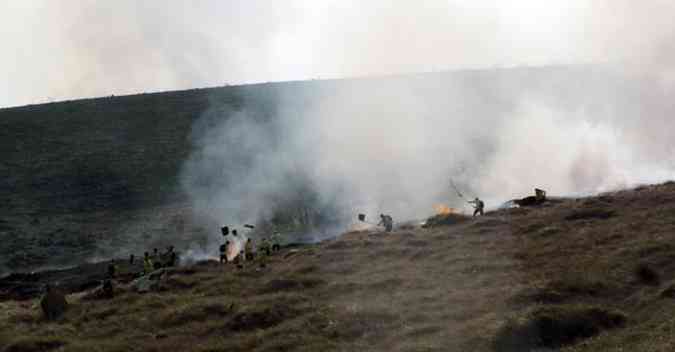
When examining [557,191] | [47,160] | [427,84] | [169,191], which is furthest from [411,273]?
[427,84]

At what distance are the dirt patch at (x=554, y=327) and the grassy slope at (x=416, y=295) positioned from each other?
0.29 metres

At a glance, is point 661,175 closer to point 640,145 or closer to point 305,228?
point 640,145

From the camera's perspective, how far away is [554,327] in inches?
765

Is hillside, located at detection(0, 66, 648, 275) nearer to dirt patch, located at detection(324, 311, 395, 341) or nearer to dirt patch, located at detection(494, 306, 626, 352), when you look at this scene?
dirt patch, located at detection(324, 311, 395, 341)

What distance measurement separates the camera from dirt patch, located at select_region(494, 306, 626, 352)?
18844mm

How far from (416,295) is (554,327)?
5.87 meters

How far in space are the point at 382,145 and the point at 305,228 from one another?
52.3ft

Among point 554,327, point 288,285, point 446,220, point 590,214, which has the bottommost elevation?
point 554,327

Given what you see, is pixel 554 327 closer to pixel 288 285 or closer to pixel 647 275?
pixel 647 275

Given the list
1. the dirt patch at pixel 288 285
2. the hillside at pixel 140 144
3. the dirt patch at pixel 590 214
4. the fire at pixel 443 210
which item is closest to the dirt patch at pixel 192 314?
the dirt patch at pixel 288 285

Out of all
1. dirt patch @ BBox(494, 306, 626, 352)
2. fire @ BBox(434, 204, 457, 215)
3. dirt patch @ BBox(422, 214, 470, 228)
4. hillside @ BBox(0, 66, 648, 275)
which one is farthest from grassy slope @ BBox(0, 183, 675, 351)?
hillside @ BBox(0, 66, 648, 275)

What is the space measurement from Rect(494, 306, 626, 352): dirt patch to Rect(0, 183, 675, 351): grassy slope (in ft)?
0.96

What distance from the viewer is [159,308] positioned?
2670 centimetres

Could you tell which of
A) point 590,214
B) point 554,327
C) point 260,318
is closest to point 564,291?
point 554,327
